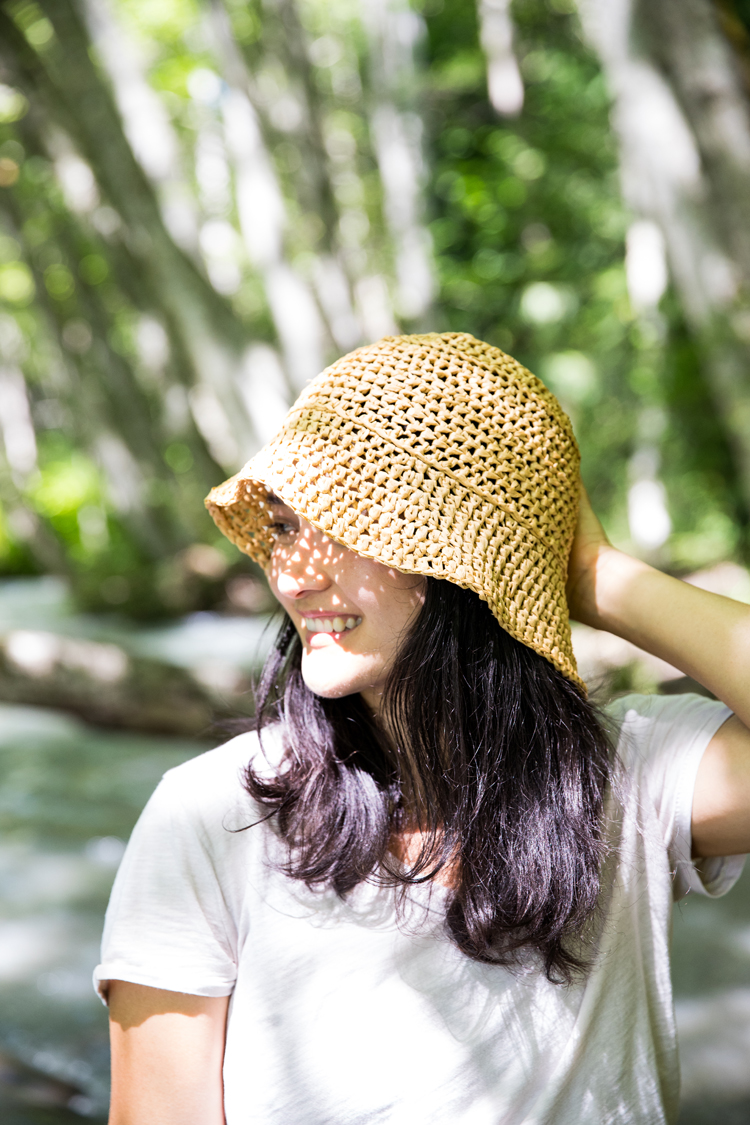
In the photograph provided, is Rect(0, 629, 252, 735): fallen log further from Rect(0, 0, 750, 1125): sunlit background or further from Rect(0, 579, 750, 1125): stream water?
Rect(0, 579, 750, 1125): stream water

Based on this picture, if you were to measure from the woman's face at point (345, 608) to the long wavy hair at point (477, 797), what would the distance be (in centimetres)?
3

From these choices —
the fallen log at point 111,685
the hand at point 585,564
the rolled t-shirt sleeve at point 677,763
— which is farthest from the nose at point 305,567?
the fallen log at point 111,685

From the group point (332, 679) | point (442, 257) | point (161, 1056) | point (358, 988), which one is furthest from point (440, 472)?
point (442, 257)

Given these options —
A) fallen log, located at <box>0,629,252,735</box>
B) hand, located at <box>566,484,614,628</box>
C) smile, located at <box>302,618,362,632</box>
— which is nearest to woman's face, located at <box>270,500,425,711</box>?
smile, located at <box>302,618,362,632</box>

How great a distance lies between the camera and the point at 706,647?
1470mm

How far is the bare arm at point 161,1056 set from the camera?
4.28 feet

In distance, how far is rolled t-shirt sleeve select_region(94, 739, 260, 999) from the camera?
1.30m

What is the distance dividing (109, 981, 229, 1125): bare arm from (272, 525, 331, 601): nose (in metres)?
0.61

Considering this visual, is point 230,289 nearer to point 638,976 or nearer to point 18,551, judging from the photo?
point 18,551

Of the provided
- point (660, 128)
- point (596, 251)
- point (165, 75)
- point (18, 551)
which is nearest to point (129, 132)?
point (660, 128)

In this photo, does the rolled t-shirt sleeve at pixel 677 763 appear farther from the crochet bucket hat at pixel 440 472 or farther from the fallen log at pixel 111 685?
the fallen log at pixel 111 685

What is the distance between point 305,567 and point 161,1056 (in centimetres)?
74

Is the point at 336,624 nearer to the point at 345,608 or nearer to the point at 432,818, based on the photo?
the point at 345,608

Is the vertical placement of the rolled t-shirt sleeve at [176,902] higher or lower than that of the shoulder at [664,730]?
lower
